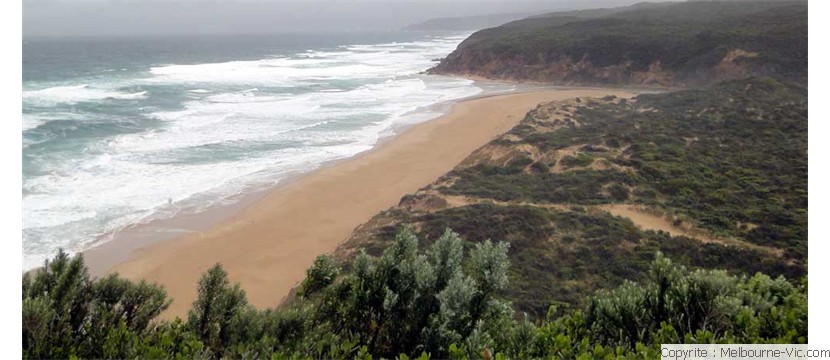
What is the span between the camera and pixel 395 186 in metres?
19.4

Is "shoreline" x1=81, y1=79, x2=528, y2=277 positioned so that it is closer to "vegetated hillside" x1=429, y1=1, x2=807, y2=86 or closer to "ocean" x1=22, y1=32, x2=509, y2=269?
"ocean" x1=22, y1=32, x2=509, y2=269

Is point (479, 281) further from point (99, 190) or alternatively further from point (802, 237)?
point (99, 190)

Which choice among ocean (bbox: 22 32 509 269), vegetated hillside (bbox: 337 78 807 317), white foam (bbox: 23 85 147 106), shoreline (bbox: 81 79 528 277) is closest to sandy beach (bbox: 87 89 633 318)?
shoreline (bbox: 81 79 528 277)

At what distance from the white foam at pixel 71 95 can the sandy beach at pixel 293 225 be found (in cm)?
2588

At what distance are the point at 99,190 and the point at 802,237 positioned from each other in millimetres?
21654

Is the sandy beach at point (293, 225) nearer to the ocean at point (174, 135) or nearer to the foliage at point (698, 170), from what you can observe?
the ocean at point (174, 135)

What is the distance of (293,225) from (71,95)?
111 ft

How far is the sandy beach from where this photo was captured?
1240cm

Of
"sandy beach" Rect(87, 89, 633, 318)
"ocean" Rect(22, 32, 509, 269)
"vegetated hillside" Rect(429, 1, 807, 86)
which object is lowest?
"sandy beach" Rect(87, 89, 633, 318)

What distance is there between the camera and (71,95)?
38.8 meters

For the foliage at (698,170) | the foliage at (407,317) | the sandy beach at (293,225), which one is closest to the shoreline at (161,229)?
the sandy beach at (293,225)

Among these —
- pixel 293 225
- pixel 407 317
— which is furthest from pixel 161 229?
pixel 407 317

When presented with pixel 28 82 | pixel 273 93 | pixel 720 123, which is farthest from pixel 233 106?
pixel 720 123

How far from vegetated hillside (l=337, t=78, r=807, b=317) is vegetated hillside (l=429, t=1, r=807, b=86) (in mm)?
17868
